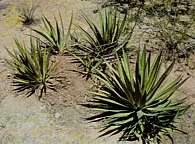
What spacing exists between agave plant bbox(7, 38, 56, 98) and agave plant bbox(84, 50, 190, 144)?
76cm

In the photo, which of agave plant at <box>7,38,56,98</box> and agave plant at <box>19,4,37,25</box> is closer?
agave plant at <box>7,38,56,98</box>

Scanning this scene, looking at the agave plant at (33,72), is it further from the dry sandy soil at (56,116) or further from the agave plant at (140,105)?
the agave plant at (140,105)

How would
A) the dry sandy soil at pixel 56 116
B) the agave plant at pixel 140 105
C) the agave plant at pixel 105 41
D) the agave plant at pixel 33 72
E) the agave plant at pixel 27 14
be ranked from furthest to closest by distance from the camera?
the agave plant at pixel 27 14, the agave plant at pixel 105 41, the agave plant at pixel 33 72, the dry sandy soil at pixel 56 116, the agave plant at pixel 140 105

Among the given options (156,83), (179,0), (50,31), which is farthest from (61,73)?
(179,0)

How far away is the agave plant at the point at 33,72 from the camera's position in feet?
16.0

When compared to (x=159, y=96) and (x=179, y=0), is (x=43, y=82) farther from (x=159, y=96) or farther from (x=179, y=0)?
(x=179, y=0)

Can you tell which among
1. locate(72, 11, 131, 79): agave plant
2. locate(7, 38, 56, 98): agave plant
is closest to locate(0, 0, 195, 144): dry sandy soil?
locate(7, 38, 56, 98): agave plant

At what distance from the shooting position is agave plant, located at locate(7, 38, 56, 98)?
4.89m

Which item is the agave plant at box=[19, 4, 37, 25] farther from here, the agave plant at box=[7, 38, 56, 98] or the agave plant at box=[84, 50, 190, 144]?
the agave plant at box=[84, 50, 190, 144]

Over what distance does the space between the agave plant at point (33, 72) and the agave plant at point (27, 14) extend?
1321mm

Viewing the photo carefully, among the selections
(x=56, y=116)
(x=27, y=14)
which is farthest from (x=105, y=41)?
(x=27, y=14)

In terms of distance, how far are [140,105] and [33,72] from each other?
4.48ft

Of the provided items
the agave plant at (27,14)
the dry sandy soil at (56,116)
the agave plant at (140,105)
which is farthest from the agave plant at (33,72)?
the agave plant at (27,14)

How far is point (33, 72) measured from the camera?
16.0 ft
